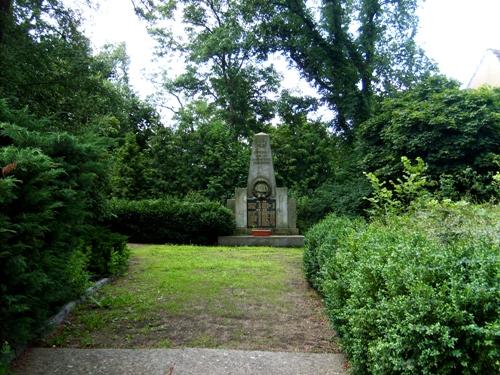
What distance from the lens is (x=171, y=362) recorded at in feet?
12.8

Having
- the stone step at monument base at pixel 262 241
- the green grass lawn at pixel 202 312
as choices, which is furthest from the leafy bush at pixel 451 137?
the green grass lawn at pixel 202 312

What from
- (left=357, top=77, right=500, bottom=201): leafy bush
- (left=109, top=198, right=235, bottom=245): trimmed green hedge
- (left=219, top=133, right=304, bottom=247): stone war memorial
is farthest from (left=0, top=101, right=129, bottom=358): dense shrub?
(left=219, top=133, right=304, bottom=247): stone war memorial

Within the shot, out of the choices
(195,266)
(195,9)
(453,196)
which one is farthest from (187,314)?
(195,9)

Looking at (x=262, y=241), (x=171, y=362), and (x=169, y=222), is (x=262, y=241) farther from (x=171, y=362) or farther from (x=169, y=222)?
(x=171, y=362)

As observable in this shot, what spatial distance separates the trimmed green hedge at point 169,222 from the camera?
45.7 ft

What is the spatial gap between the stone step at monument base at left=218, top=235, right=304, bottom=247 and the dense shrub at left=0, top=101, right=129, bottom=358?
8562mm

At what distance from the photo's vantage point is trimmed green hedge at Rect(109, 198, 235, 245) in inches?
548

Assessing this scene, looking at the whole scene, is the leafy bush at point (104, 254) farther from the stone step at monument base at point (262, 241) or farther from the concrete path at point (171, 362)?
the stone step at monument base at point (262, 241)

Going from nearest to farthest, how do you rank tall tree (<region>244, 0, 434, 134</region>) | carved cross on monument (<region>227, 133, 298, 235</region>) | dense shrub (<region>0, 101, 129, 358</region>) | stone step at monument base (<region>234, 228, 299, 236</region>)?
dense shrub (<region>0, 101, 129, 358</region>)
stone step at monument base (<region>234, 228, 299, 236</region>)
carved cross on monument (<region>227, 133, 298, 235</region>)
tall tree (<region>244, 0, 434, 134</region>)

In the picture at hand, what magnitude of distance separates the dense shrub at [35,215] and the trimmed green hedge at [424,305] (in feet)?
7.92

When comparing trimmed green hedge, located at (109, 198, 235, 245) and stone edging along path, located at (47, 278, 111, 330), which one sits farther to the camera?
trimmed green hedge, located at (109, 198, 235, 245)

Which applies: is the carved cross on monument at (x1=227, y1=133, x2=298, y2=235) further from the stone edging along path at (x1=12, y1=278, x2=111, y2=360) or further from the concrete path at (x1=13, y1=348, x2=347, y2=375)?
the concrete path at (x1=13, y1=348, x2=347, y2=375)

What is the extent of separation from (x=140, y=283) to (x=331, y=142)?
17.6 metres

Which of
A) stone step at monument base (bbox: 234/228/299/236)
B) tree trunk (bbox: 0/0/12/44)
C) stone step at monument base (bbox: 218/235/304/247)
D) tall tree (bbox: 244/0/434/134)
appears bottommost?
stone step at monument base (bbox: 218/235/304/247)
